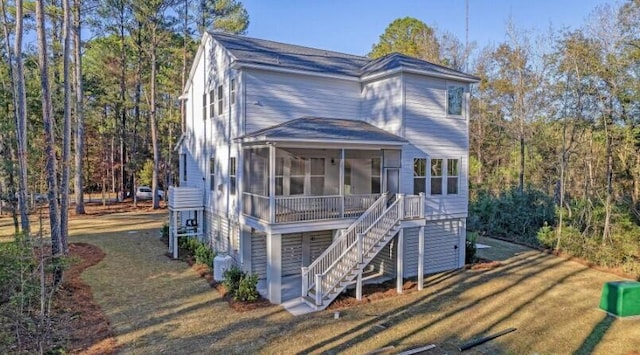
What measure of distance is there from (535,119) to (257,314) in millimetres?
21399

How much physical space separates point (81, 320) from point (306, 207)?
623 cm

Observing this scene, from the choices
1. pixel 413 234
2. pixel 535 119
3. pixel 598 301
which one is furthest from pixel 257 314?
pixel 535 119

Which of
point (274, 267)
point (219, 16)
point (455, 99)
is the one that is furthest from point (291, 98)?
point (219, 16)

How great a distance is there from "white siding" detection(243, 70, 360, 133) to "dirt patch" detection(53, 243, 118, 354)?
21.3 feet

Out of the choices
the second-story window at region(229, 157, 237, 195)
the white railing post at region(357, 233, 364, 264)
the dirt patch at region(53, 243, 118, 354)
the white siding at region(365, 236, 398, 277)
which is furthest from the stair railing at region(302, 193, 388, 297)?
the dirt patch at region(53, 243, 118, 354)

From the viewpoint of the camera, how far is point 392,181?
1301cm

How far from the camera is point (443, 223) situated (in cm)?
1377

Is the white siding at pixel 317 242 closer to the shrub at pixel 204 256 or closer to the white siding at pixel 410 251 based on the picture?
the white siding at pixel 410 251

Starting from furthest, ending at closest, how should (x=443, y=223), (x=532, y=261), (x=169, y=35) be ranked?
1. (x=169, y=35)
2. (x=532, y=261)
3. (x=443, y=223)

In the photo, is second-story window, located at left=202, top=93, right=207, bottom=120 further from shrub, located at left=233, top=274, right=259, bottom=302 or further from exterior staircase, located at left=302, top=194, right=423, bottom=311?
exterior staircase, located at left=302, top=194, right=423, bottom=311

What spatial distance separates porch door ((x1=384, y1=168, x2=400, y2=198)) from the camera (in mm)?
12836

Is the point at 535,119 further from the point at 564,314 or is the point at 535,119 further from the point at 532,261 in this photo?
the point at 564,314

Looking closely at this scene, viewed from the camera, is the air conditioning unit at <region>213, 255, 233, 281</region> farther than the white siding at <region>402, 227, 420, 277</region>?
No

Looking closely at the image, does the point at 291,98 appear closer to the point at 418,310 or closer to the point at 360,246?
the point at 360,246
